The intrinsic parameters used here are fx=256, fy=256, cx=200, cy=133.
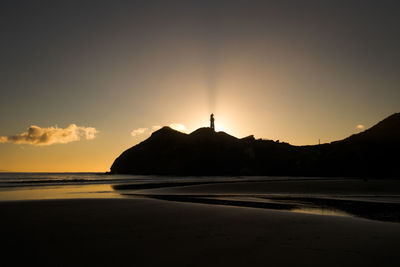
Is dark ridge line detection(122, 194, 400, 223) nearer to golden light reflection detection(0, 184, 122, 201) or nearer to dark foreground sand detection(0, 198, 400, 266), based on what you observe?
dark foreground sand detection(0, 198, 400, 266)

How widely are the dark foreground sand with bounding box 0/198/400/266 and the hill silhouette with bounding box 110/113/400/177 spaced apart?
76.6 metres

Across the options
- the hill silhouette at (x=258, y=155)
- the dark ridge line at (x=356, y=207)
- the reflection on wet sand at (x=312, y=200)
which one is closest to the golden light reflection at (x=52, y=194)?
the reflection on wet sand at (x=312, y=200)

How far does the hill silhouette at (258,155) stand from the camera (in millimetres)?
79812

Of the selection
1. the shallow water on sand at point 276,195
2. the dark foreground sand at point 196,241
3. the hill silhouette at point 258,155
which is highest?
the hill silhouette at point 258,155

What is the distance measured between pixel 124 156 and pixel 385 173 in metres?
146

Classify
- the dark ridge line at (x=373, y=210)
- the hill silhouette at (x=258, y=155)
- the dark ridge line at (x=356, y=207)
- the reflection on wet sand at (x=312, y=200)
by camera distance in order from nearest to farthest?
1. the dark ridge line at (x=373, y=210)
2. the dark ridge line at (x=356, y=207)
3. the reflection on wet sand at (x=312, y=200)
4. the hill silhouette at (x=258, y=155)

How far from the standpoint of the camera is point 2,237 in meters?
8.19

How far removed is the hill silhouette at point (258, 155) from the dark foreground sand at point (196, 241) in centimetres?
7655

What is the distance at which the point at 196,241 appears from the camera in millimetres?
7520

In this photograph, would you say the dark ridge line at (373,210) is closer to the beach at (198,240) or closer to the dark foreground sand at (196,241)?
the beach at (198,240)

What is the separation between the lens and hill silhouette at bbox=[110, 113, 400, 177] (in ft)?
262

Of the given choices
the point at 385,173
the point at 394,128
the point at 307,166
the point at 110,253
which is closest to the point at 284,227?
the point at 110,253

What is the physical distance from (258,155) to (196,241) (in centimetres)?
14394

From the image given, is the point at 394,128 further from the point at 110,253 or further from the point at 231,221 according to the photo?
the point at 110,253
